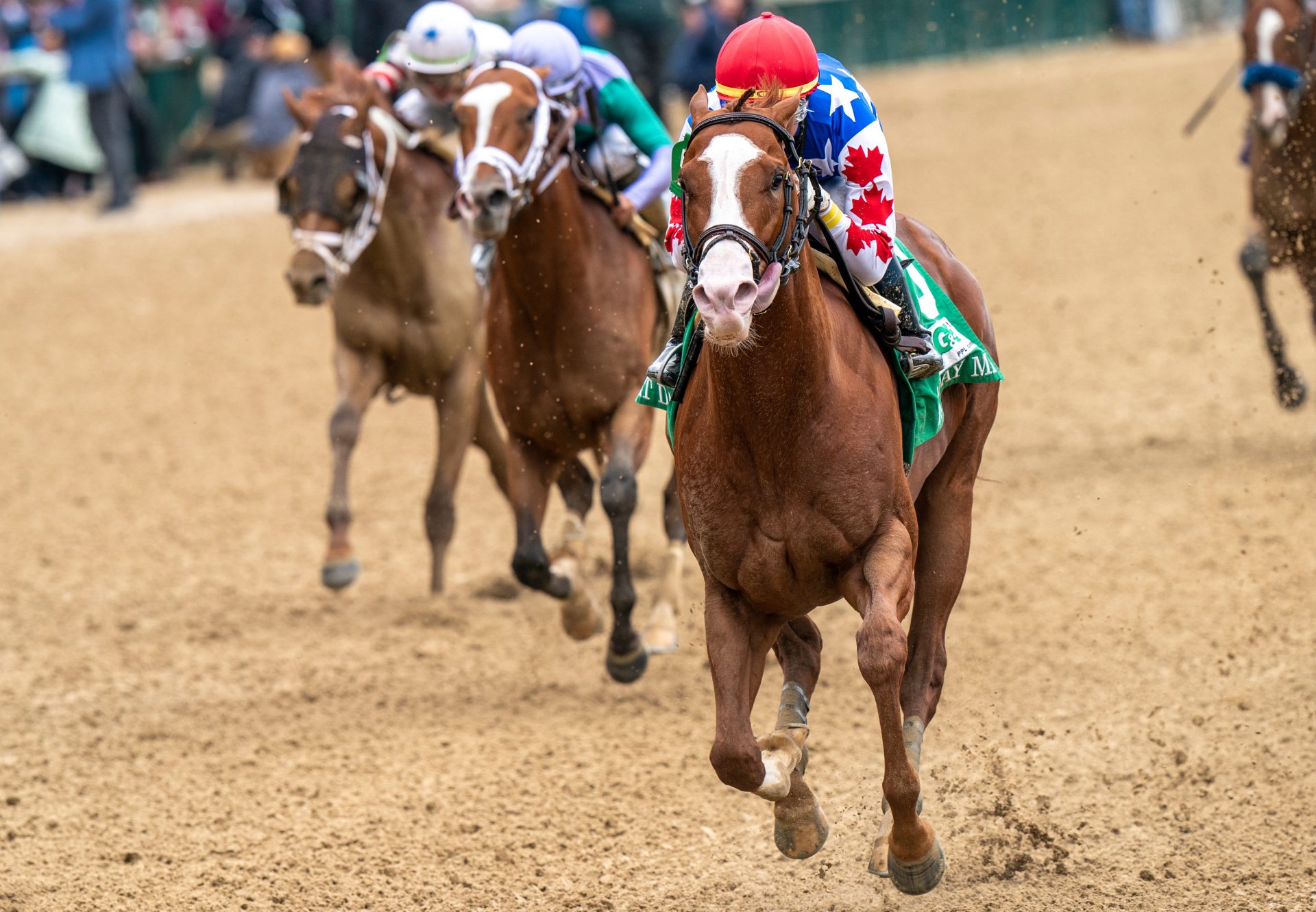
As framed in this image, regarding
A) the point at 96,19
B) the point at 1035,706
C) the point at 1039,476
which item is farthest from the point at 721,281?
the point at 96,19

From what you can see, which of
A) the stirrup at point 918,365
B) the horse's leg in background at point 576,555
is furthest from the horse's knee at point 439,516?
the stirrup at point 918,365

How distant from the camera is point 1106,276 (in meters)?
12.4

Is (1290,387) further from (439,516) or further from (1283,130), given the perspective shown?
(439,516)

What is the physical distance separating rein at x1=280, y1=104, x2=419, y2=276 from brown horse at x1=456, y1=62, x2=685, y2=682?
0.76 metres

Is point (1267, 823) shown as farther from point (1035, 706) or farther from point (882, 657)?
point (882, 657)

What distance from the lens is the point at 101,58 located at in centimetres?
1497

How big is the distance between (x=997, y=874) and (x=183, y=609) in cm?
443

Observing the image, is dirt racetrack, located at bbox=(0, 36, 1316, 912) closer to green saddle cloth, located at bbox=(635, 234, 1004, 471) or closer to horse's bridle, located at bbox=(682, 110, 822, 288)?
green saddle cloth, located at bbox=(635, 234, 1004, 471)

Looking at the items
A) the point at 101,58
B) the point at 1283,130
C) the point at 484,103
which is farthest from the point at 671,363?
the point at 101,58

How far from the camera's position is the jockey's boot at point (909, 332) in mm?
4266

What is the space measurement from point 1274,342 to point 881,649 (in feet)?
17.8

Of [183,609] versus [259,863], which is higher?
[259,863]

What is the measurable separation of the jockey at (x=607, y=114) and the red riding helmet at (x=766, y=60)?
201 centimetres

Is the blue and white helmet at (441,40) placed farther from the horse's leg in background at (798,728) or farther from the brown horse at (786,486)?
the horse's leg in background at (798,728)
